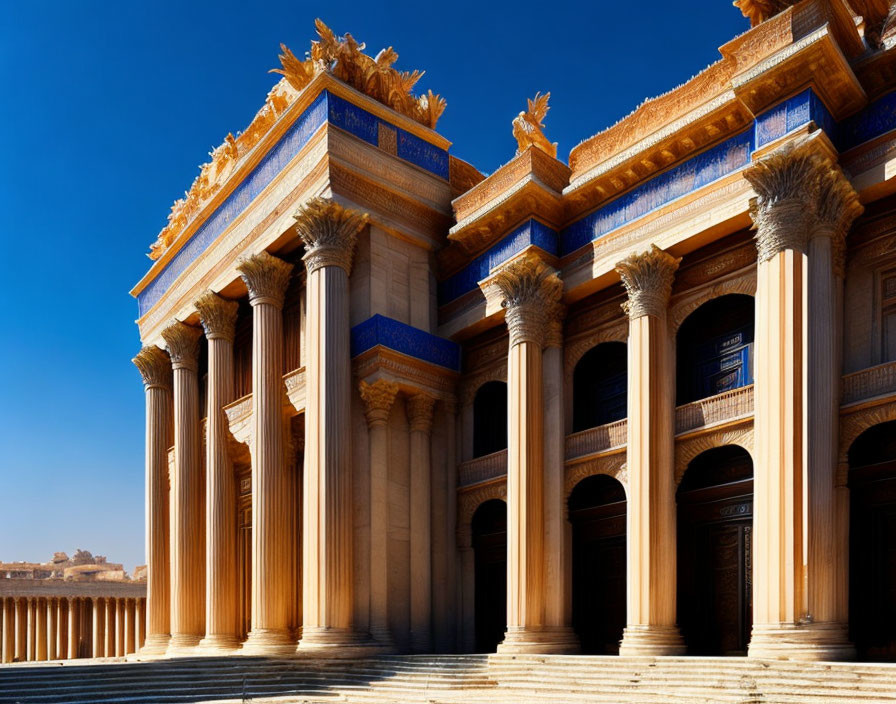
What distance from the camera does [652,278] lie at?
55.9 feet

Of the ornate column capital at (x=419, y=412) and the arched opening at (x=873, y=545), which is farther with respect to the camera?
the ornate column capital at (x=419, y=412)

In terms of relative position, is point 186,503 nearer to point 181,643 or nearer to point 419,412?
point 181,643

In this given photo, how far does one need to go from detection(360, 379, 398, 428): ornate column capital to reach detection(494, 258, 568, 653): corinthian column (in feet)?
8.45

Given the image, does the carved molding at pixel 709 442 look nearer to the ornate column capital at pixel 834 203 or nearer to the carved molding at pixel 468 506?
the ornate column capital at pixel 834 203

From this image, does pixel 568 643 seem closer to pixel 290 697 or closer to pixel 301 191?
pixel 290 697

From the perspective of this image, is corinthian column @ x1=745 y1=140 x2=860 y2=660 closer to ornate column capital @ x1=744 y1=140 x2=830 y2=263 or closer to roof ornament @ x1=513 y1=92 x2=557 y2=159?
ornate column capital @ x1=744 y1=140 x2=830 y2=263

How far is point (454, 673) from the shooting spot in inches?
637

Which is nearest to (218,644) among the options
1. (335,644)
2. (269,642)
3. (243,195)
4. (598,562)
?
(269,642)

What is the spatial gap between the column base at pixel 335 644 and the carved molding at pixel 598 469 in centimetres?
492

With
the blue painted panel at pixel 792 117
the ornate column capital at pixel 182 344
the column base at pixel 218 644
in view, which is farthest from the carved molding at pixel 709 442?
the ornate column capital at pixel 182 344

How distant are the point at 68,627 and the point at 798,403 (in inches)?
1336

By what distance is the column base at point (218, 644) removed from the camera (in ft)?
70.6

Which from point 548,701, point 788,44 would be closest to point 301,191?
point 788,44

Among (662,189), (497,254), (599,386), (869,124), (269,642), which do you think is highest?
(869,124)
